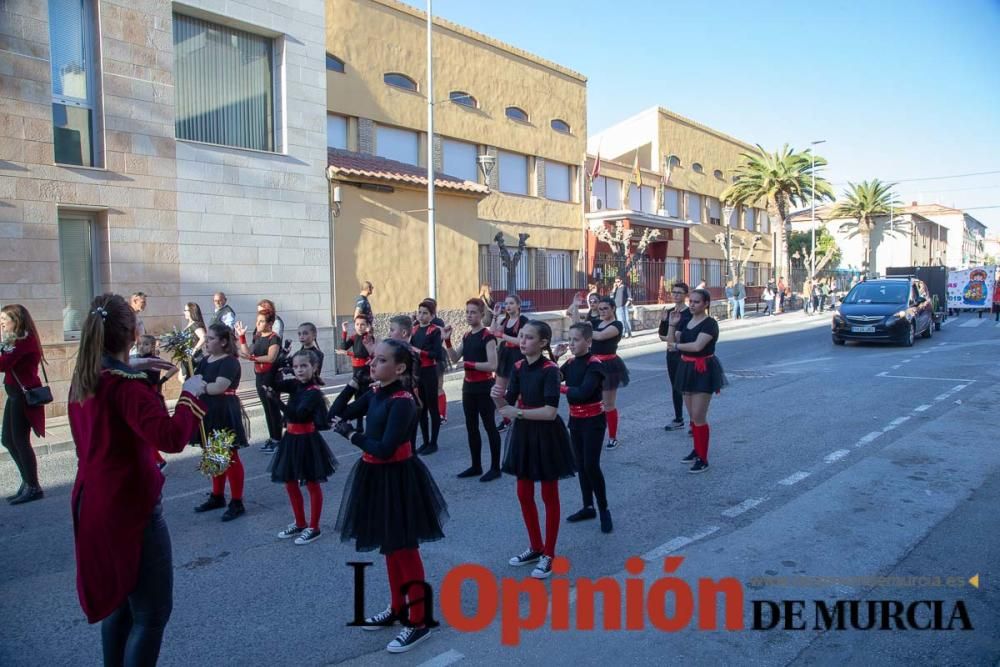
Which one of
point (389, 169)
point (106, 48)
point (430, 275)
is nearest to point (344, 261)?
point (430, 275)

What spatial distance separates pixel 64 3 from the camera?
11.5 metres

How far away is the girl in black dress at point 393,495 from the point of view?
3969 mm

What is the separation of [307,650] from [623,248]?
24505 millimetres

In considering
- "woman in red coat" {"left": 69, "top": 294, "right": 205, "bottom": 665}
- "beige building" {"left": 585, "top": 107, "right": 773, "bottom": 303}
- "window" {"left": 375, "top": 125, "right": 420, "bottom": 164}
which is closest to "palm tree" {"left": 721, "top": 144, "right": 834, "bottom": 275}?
"beige building" {"left": 585, "top": 107, "right": 773, "bottom": 303}

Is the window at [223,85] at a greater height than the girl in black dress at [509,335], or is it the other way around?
the window at [223,85]

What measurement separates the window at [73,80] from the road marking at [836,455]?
1154 cm

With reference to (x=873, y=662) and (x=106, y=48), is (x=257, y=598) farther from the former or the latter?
(x=106, y=48)

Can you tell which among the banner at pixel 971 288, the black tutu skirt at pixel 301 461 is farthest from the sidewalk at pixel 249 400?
the banner at pixel 971 288

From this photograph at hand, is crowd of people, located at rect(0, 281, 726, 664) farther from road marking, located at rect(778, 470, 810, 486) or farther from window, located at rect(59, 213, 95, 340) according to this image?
window, located at rect(59, 213, 95, 340)

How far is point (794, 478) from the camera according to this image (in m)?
6.99

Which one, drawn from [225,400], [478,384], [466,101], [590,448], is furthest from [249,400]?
[466,101]

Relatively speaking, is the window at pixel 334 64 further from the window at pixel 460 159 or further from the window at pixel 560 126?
the window at pixel 560 126

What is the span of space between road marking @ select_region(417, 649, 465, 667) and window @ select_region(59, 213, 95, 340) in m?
10.3

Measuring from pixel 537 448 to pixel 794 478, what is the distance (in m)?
3.33
